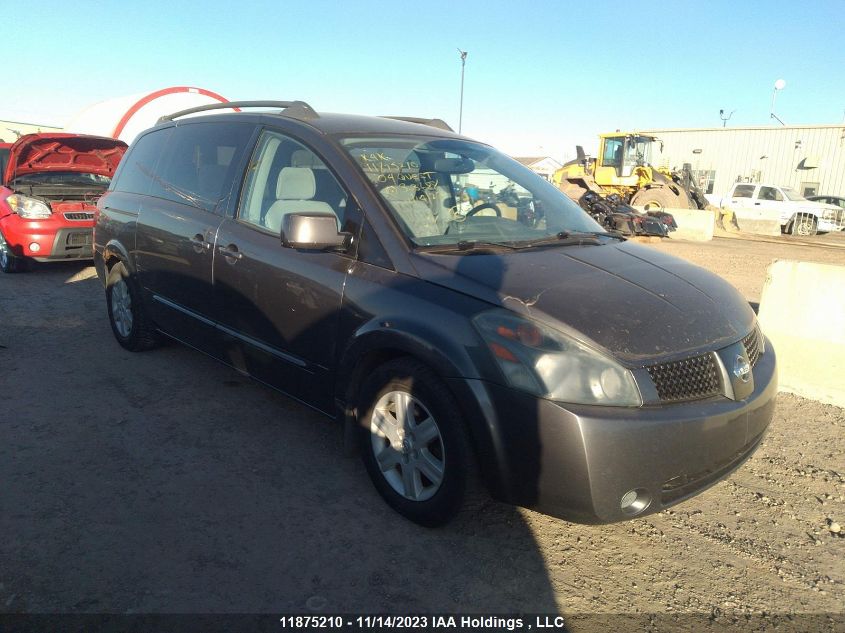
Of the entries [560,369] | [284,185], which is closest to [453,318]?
[560,369]

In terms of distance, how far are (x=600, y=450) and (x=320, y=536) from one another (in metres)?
1.31

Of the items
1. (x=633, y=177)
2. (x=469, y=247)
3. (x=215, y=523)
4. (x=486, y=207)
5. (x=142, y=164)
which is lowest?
(x=215, y=523)

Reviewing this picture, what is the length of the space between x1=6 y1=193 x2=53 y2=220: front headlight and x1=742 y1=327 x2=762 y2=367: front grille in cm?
819

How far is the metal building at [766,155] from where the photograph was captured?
2970 cm

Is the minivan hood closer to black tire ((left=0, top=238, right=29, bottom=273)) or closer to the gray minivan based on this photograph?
the gray minivan

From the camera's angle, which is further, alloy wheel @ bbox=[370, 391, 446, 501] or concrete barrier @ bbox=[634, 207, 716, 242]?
concrete barrier @ bbox=[634, 207, 716, 242]

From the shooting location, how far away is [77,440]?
3.63m

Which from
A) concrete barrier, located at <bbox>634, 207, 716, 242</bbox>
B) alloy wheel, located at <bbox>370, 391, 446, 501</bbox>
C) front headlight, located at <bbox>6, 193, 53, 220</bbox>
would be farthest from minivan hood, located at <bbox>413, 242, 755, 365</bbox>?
concrete barrier, located at <bbox>634, 207, 716, 242</bbox>

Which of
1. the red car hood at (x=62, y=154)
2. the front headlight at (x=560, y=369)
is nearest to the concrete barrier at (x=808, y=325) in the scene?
the front headlight at (x=560, y=369)

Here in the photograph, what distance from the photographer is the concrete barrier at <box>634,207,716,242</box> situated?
16.6 m

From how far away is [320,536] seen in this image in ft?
9.12

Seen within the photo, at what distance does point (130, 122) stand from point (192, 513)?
20545mm

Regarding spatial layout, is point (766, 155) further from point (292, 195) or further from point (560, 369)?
point (560, 369)

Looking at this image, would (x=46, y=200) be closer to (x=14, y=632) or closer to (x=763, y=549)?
(x=14, y=632)
